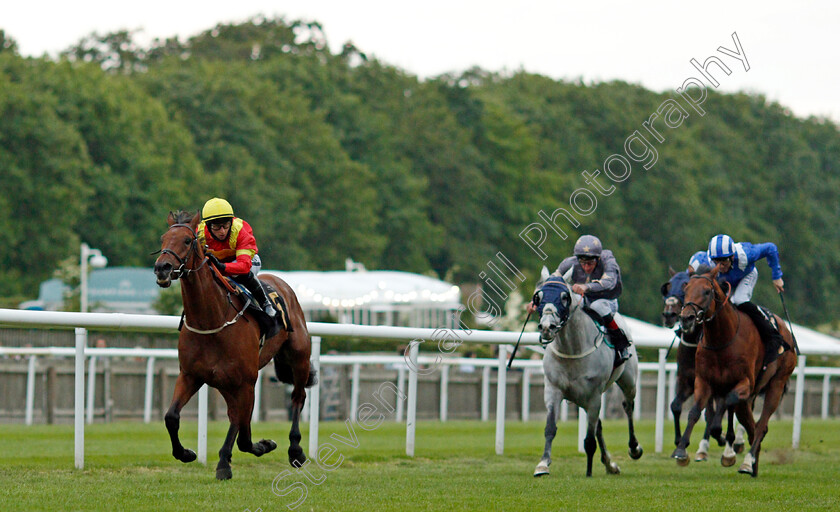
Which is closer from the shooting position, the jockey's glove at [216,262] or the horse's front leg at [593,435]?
the jockey's glove at [216,262]

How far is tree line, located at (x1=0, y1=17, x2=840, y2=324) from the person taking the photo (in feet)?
131

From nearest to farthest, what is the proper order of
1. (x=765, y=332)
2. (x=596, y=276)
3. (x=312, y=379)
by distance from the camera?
(x=312, y=379)
(x=596, y=276)
(x=765, y=332)

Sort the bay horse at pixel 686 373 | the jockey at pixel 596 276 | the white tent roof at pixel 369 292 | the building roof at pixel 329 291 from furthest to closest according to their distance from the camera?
the building roof at pixel 329 291 → the white tent roof at pixel 369 292 → the jockey at pixel 596 276 → the bay horse at pixel 686 373

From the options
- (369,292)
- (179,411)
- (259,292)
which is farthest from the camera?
(369,292)

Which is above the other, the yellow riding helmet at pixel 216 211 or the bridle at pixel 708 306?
the yellow riding helmet at pixel 216 211

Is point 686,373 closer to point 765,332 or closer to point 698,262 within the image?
point 765,332

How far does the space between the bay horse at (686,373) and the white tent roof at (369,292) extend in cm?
1816

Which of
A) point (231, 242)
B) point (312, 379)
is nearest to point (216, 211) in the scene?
point (231, 242)

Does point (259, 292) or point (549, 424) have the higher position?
point (259, 292)

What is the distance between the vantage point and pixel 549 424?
9953 mm

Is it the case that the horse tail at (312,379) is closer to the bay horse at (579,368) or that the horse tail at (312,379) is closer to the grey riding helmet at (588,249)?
the bay horse at (579,368)

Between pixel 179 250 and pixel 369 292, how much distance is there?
22216mm

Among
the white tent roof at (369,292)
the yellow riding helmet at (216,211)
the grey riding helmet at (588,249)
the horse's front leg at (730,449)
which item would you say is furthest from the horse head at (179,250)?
the white tent roof at (369,292)

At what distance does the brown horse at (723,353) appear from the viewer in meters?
9.98
